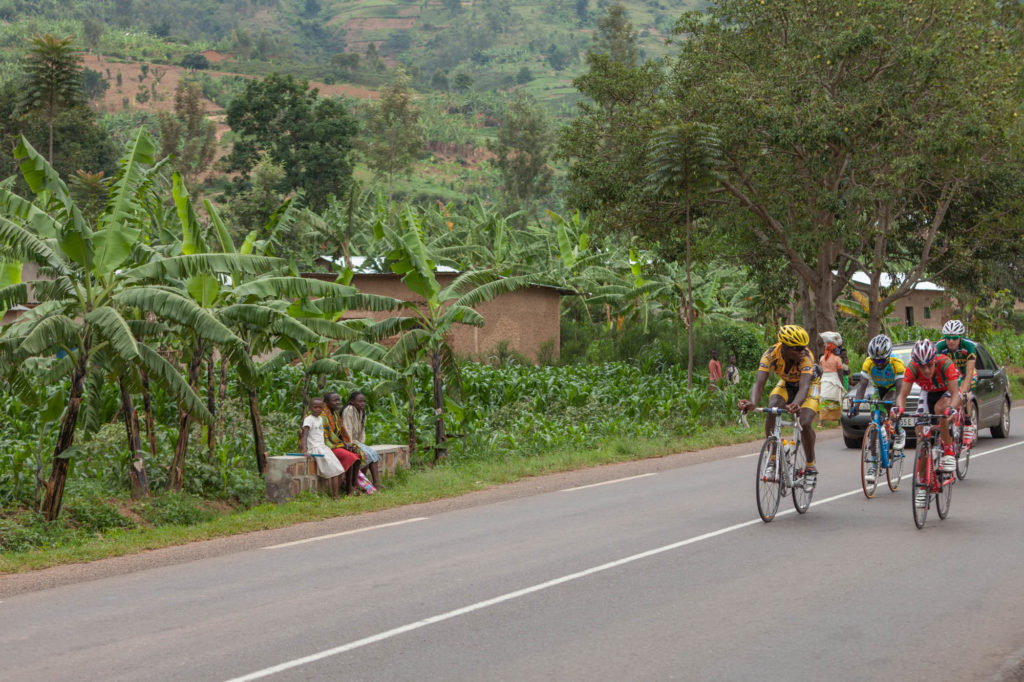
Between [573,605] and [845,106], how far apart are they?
2119 centimetres

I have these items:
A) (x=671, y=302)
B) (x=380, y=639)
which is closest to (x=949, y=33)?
(x=671, y=302)

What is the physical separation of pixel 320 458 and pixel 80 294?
12.4 ft

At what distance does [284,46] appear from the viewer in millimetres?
195875

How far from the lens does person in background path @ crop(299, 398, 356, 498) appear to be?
14414 millimetres

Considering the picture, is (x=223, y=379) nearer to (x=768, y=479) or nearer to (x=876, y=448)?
(x=768, y=479)

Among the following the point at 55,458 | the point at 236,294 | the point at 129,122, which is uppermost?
the point at 129,122

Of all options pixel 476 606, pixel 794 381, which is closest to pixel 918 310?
pixel 794 381

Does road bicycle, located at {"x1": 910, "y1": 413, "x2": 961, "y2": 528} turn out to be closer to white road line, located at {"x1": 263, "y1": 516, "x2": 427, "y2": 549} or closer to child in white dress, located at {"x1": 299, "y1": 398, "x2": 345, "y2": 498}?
white road line, located at {"x1": 263, "y1": 516, "x2": 427, "y2": 549}

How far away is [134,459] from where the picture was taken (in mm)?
14734

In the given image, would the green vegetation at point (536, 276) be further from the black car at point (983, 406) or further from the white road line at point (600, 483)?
the black car at point (983, 406)

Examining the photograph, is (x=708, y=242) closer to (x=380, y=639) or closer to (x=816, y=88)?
(x=816, y=88)

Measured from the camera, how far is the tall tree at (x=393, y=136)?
233 feet

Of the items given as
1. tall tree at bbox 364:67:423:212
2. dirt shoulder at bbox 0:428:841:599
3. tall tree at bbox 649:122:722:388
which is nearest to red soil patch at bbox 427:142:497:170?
tall tree at bbox 364:67:423:212

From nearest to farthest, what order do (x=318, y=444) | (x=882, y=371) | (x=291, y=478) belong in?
(x=882, y=371)
(x=291, y=478)
(x=318, y=444)
